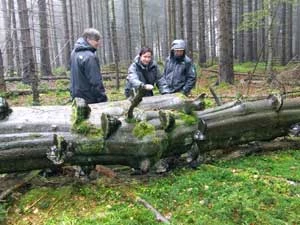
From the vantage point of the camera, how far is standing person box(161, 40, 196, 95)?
24.1 ft

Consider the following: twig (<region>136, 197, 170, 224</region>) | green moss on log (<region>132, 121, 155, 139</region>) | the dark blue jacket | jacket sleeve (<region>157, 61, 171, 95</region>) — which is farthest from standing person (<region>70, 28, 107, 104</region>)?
twig (<region>136, 197, 170, 224</region>)

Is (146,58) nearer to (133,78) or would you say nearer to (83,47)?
(133,78)

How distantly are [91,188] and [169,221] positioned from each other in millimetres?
1318

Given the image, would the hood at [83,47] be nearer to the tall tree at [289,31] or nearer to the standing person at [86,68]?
the standing person at [86,68]

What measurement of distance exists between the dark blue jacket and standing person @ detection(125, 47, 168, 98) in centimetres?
59

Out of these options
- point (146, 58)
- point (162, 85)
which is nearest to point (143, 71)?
point (146, 58)

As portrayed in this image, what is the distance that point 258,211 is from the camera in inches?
169

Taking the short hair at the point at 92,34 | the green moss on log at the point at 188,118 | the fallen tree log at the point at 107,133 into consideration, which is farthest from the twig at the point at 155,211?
the short hair at the point at 92,34

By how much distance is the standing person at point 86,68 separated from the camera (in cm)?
611

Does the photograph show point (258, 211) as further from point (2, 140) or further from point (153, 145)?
point (2, 140)

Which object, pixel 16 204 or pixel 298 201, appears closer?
pixel 298 201

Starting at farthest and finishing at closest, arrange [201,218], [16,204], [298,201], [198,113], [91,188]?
[198,113]
[91,188]
[16,204]
[298,201]
[201,218]

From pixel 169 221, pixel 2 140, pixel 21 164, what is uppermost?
pixel 2 140

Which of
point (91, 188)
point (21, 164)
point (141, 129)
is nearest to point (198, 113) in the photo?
point (141, 129)
